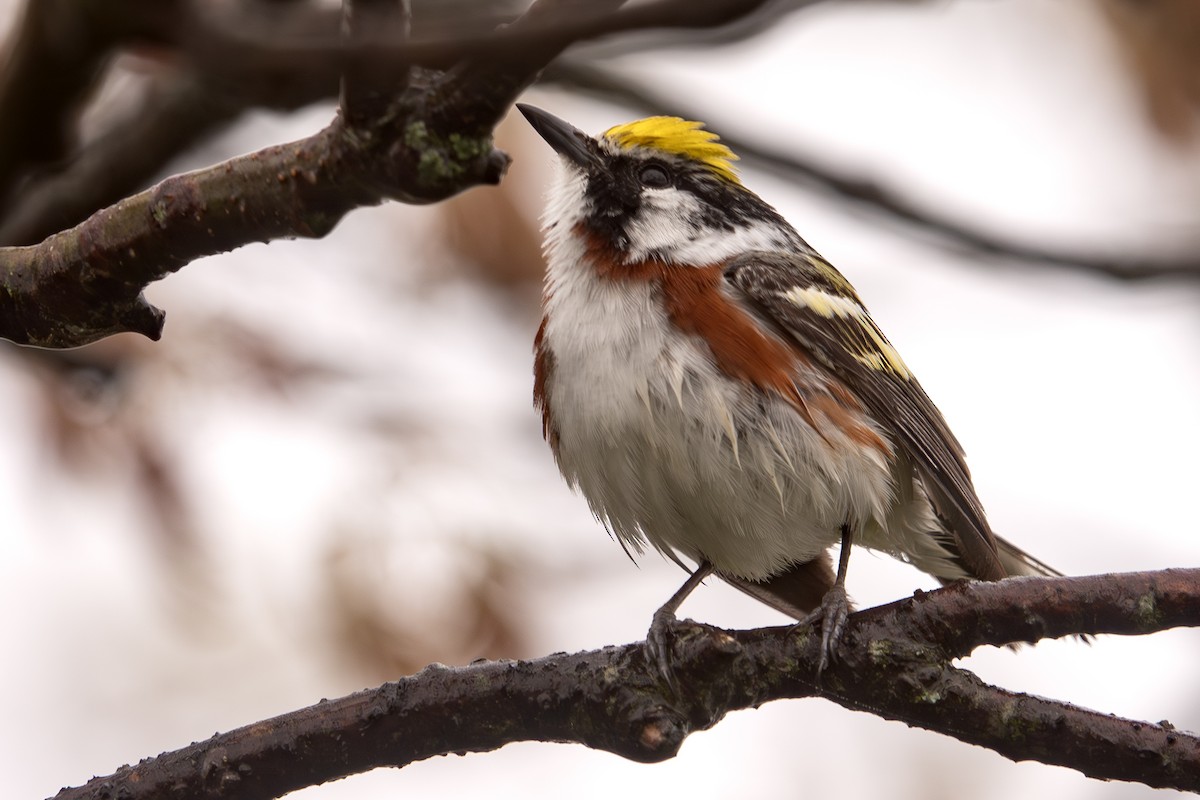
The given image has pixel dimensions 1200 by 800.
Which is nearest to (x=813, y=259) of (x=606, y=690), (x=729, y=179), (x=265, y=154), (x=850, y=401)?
(x=729, y=179)

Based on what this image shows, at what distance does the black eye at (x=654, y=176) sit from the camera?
5.03 m

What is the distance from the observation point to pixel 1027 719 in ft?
10.1

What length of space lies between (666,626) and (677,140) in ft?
7.41

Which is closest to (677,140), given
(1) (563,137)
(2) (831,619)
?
(1) (563,137)

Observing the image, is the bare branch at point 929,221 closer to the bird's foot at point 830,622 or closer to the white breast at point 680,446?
the white breast at point 680,446

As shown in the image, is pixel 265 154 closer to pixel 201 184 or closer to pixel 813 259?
pixel 201 184

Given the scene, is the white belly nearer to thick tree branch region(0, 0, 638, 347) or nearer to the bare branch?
the bare branch

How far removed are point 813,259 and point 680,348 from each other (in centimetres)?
129

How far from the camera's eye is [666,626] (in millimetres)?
3750

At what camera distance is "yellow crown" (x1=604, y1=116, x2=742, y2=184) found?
16.7 feet

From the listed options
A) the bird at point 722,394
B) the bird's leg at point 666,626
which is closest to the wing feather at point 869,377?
the bird at point 722,394

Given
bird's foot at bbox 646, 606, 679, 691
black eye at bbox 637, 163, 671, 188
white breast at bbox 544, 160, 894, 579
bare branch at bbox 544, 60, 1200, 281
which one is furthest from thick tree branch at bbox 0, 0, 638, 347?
black eye at bbox 637, 163, 671, 188

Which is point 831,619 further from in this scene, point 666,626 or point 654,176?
point 654,176

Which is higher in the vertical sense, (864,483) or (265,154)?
(265,154)
